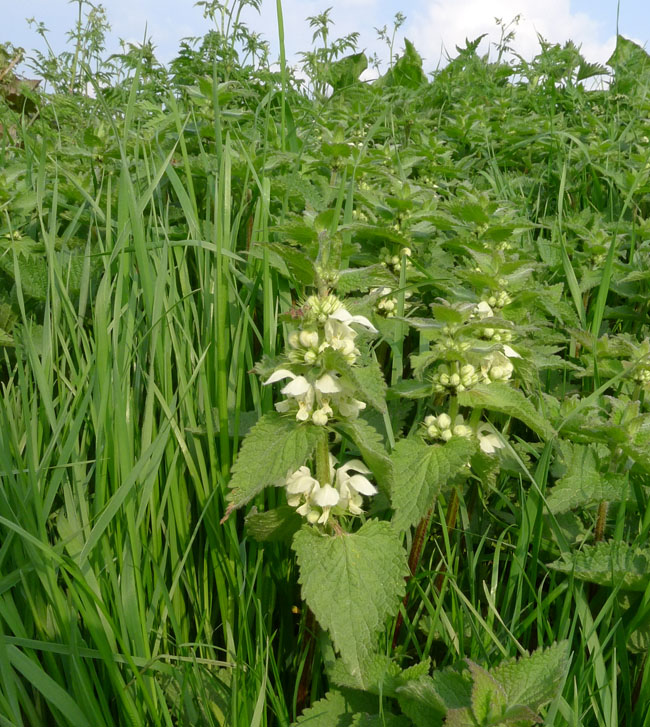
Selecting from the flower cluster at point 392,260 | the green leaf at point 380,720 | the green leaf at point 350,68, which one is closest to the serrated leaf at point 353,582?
the green leaf at point 380,720

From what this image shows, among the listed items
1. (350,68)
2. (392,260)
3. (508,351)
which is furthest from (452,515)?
(350,68)

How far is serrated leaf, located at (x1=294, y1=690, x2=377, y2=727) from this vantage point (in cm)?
128

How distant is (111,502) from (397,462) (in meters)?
0.57

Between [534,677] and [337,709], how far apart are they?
410 millimetres

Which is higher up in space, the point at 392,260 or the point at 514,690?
the point at 392,260

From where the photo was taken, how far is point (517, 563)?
148 cm

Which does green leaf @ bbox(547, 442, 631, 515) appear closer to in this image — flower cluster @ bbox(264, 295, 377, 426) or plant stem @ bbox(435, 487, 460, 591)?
plant stem @ bbox(435, 487, 460, 591)

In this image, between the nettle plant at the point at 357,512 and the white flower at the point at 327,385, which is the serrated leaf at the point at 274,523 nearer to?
the nettle plant at the point at 357,512

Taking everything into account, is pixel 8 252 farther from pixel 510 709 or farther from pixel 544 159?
pixel 544 159

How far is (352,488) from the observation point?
4.49 feet

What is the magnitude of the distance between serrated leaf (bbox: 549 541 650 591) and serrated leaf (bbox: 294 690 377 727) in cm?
47

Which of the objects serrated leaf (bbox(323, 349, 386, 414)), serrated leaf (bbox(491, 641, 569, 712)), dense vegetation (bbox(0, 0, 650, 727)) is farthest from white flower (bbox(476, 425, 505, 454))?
A: serrated leaf (bbox(491, 641, 569, 712))

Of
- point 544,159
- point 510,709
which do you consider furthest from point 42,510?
point 544,159

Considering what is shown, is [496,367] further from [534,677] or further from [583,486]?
[534,677]
